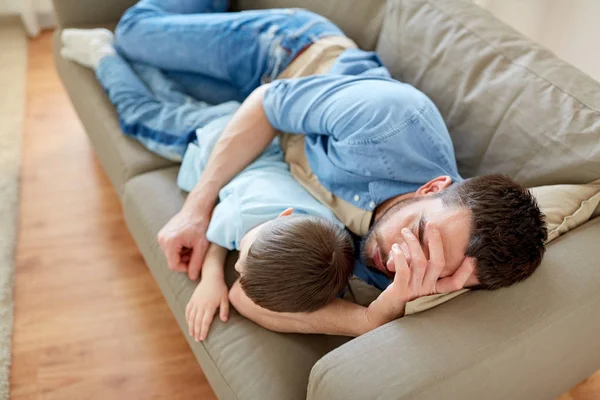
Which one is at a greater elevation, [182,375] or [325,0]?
[325,0]

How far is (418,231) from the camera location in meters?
1.00

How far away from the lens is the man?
0.94m

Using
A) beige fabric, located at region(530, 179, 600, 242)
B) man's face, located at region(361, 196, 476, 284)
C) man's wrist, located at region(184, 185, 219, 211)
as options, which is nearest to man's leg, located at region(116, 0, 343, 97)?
man's wrist, located at region(184, 185, 219, 211)

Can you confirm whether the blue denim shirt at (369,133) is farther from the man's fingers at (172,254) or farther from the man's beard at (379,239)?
the man's fingers at (172,254)

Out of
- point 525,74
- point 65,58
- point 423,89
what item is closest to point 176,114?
point 65,58

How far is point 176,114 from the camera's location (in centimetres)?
154

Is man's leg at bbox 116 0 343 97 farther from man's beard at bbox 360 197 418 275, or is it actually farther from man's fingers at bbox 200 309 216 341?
man's fingers at bbox 200 309 216 341

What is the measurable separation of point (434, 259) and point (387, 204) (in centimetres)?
31

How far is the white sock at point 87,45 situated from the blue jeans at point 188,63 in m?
0.04

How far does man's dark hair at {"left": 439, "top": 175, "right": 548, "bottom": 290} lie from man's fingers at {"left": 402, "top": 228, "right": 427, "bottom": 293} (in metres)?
0.08

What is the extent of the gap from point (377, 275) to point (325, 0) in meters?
0.92

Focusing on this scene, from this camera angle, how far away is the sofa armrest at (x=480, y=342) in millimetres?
811

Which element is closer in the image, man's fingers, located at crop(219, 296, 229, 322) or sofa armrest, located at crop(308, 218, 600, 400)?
sofa armrest, located at crop(308, 218, 600, 400)

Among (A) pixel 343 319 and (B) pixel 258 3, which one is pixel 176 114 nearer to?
(B) pixel 258 3
